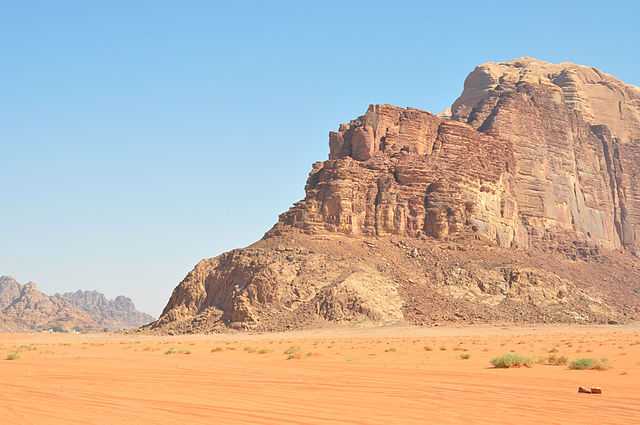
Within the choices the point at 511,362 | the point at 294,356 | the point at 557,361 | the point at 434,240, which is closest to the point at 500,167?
the point at 434,240

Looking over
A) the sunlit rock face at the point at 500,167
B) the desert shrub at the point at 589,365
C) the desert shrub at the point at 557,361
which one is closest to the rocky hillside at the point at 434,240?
the sunlit rock face at the point at 500,167

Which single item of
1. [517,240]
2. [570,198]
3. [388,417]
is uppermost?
[570,198]

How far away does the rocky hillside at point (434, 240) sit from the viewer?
82.9 meters

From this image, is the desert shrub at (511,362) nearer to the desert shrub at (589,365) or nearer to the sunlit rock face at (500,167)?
the desert shrub at (589,365)

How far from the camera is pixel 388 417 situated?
1419 centimetres

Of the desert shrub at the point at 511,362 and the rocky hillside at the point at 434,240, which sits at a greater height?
the rocky hillside at the point at 434,240

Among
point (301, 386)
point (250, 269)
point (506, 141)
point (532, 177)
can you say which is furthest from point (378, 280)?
point (301, 386)

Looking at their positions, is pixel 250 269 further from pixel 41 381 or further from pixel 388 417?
pixel 388 417

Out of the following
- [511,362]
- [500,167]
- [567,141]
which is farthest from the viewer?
[567,141]

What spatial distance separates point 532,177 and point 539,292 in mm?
45018

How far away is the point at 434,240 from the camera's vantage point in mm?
98250

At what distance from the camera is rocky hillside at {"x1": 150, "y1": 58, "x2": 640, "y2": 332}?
82.9 meters

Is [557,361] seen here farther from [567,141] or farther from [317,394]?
[567,141]

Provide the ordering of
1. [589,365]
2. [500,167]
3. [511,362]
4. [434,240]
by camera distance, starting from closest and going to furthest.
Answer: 1. [589,365]
2. [511,362]
3. [434,240]
4. [500,167]
